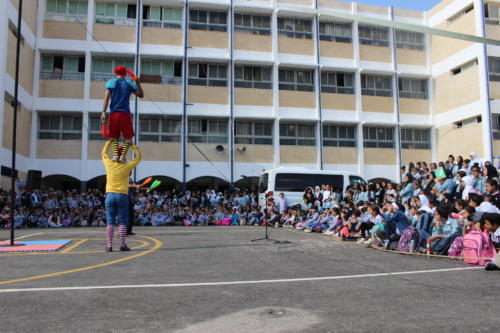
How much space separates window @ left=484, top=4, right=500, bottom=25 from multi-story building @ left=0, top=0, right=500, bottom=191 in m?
0.08

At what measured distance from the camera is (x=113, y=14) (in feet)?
91.0

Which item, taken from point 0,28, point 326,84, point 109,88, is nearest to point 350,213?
point 109,88

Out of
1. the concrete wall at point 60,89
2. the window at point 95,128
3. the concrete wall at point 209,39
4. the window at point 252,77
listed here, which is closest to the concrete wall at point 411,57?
the window at point 252,77

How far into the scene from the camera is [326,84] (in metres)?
30.3

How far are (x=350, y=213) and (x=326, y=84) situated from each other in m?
17.9

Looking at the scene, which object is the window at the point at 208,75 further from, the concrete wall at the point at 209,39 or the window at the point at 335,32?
the window at the point at 335,32

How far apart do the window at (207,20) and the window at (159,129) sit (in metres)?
6.83

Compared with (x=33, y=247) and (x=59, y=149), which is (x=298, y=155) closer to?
(x=59, y=149)

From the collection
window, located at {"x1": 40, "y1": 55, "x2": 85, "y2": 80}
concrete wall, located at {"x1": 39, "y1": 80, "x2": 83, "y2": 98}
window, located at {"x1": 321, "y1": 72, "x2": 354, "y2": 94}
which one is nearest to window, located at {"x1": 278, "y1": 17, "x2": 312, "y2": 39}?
window, located at {"x1": 321, "y1": 72, "x2": 354, "y2": 94}

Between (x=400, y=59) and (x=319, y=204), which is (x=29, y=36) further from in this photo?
(x=400, y=59)

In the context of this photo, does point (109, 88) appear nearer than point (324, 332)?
No

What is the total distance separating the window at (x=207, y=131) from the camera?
28.1 m

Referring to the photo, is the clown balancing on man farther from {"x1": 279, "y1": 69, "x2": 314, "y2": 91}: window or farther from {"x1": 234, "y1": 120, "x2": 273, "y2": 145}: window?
{"x1": 279, "y1": 69, "x2": 314, "y2": 91}: window

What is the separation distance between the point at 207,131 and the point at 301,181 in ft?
28.8
